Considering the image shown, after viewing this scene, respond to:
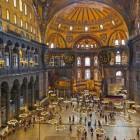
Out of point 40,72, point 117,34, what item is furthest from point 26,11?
point 117,34

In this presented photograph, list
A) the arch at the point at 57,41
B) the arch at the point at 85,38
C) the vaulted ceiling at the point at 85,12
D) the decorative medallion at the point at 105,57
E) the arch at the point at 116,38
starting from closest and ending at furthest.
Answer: the decorative medallion at the point at 105,57
the vaulted ceiling at the point at 85,12
the arch at the point at 116,38
the arch at the point at 85,38
the arch at the point at 57,41

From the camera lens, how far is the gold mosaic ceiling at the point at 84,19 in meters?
44.3

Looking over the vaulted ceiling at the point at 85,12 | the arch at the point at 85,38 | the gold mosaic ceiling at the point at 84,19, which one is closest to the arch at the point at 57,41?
the gold mosaic ceiling at the point at 84,19

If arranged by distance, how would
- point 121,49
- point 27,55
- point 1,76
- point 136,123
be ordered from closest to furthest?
point 1,76 < point 136,123 < point 27,55 < point 121,49

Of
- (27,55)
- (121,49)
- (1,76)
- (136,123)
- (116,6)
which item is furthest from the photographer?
(121,49)

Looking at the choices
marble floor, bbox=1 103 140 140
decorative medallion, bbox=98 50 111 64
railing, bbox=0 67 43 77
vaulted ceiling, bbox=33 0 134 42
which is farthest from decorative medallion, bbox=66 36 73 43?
marble floor, bbox=1 103 140 140

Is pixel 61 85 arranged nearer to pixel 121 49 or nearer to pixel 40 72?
pixel 40 72

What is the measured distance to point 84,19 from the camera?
48.0m

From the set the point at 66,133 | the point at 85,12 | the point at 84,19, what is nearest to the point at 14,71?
the point at 66,133

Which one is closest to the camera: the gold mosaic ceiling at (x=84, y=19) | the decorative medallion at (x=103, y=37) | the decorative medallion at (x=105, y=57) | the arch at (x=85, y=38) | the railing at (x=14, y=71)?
the railing at (x=14, y=71)

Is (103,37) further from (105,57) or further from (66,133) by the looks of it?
(66,133)

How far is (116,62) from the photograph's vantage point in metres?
46.2

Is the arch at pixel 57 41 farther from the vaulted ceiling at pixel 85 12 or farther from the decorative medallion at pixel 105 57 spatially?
the decorative medallion at pixel 105 57

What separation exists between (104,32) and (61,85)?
15662mm
